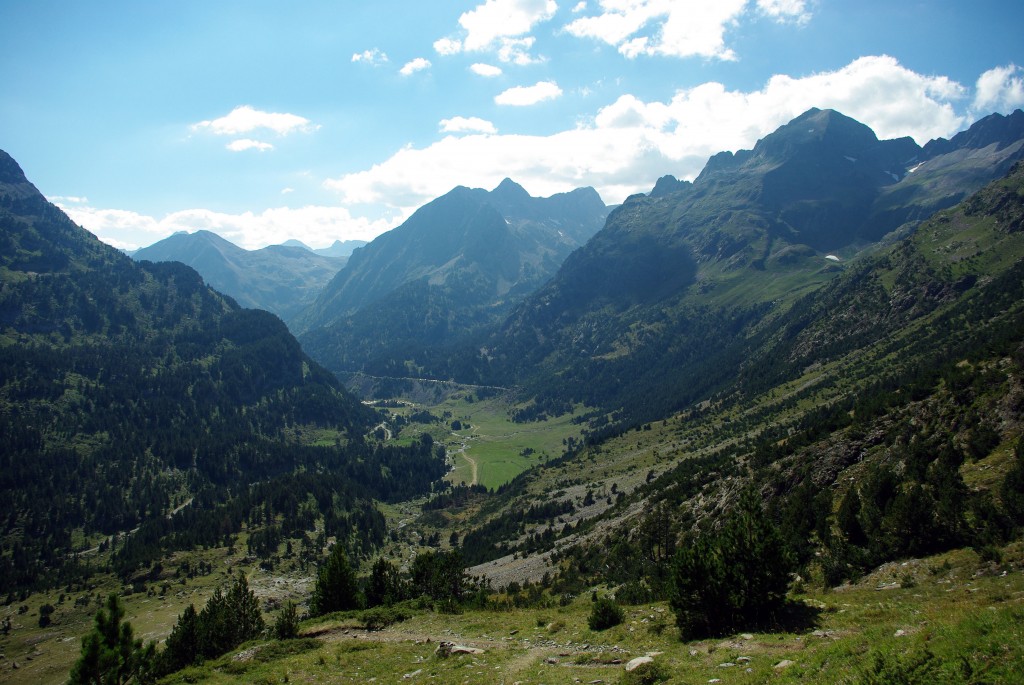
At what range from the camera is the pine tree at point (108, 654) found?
3791 centimetres

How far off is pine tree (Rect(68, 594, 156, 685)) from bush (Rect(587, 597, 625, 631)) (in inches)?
1301

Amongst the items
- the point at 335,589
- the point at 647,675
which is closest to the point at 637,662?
the point at 647,675

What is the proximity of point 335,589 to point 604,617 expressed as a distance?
34.0 m

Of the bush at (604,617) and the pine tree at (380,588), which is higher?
the bush at (604,617)

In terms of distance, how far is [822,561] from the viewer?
44.0 meters

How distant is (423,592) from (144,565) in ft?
398

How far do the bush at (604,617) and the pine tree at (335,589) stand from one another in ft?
103

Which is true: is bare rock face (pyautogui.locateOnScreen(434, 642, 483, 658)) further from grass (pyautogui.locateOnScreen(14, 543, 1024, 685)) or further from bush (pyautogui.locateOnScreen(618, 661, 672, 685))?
bush (pyautogui.locateOnScreen(618, 661, 672, 685))

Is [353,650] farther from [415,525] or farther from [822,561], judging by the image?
[415,525]

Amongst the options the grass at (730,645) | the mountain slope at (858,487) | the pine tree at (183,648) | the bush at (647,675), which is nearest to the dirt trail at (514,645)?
the grass at (730,645)

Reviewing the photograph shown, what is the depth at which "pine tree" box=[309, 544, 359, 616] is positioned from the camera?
57406mm

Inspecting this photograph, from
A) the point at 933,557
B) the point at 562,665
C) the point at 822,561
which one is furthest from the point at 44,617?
the point at 933,557

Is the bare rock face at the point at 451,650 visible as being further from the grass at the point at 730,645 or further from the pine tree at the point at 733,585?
the pine tree at the point at 733,585

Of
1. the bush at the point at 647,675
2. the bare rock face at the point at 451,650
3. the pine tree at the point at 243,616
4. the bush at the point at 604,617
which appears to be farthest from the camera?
the pine tree at the point at 243,616
